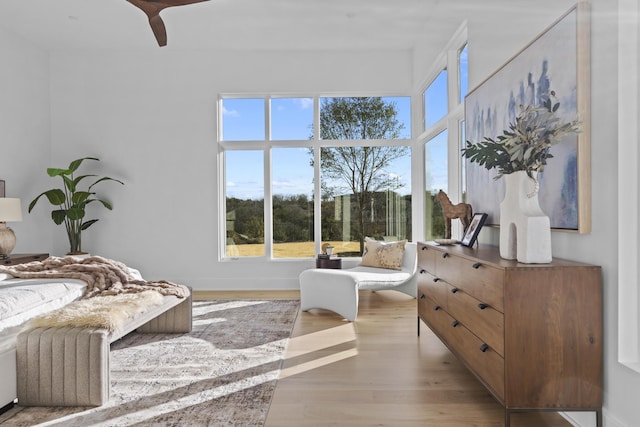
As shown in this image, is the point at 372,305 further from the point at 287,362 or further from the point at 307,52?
the point at 307,52

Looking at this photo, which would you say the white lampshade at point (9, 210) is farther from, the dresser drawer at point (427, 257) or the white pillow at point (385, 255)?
the dresser drawer at point (427, 257)

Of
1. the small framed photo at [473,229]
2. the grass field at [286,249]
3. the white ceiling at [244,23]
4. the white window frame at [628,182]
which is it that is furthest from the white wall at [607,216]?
the grass field at [286,249]

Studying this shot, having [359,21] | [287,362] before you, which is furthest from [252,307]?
[359,21]

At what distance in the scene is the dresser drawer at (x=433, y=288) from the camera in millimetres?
2817

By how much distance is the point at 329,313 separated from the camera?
442 centimetres

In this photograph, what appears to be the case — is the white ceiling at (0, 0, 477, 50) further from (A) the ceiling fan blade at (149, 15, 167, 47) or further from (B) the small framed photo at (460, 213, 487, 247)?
(B) the small framed photo at (460, 213, 487, 247)

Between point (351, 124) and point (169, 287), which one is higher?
point (351, 124)

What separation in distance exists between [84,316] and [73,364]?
0.88ft

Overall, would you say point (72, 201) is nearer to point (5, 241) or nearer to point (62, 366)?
point (5, 241)

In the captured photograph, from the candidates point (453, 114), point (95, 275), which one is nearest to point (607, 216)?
point (453, 114)

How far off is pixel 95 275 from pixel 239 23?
10.6 feet

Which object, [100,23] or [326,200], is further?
[326,200]

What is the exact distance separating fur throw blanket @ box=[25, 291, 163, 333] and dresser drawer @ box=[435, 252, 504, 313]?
1.97 metres

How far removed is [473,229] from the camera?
9.62ft
